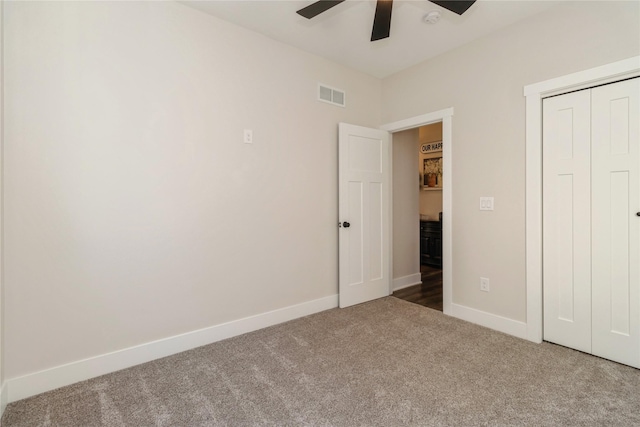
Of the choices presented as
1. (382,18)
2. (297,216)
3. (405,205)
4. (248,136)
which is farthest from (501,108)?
(248,136)

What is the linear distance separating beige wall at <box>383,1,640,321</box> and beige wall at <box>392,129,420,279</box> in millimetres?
921

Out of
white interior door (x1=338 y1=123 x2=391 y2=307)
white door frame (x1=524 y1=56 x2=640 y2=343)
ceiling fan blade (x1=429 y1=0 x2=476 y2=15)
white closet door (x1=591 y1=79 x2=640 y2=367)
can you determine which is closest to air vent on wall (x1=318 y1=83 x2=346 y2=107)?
white interior door (x1=338 y1=123 x2=391 y2=307)

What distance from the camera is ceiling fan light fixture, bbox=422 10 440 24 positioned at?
243cm

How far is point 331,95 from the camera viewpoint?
10.8 feet

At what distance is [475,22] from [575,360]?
276 centimetres

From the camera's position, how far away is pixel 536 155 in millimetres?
2480

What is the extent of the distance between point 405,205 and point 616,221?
7.34ft

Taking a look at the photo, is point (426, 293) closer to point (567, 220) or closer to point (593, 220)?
point (567, 220)

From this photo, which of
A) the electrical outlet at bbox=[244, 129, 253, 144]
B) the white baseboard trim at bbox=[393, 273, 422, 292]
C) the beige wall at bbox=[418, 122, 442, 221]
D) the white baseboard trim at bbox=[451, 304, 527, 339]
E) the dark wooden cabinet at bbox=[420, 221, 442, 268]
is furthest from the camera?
the beige wall at bbox=[418, 122, 442, 221]

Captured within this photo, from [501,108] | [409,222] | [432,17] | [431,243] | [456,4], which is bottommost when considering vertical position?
[431,243]

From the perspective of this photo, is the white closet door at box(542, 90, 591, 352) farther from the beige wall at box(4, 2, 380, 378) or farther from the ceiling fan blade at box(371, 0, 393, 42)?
the beige wall at box(4, 2, 380, 378)

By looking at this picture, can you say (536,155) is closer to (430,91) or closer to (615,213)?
(615,213)

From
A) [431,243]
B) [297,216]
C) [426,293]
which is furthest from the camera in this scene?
[431,243]

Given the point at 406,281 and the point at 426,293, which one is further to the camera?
→ the point at 406,281
